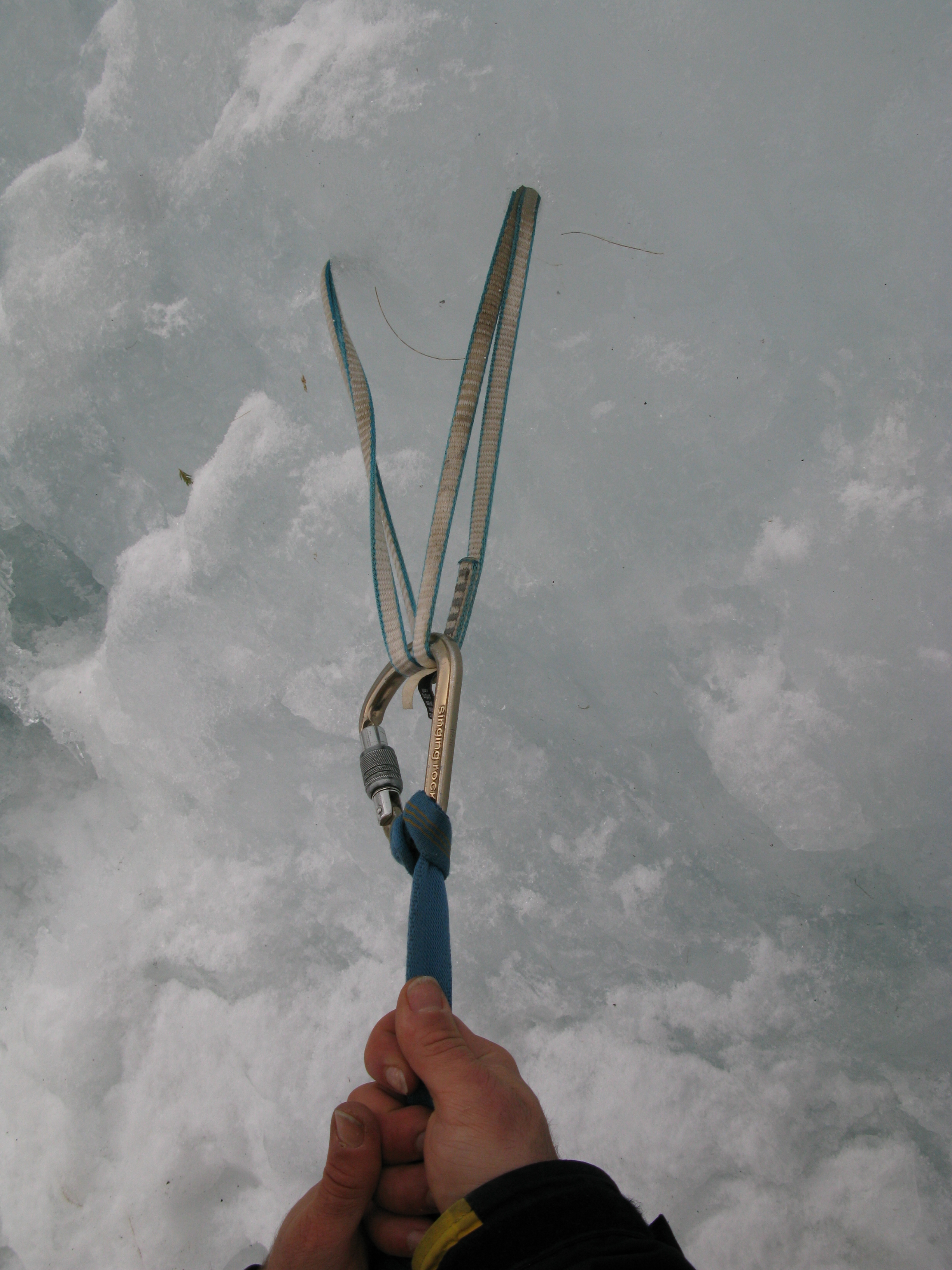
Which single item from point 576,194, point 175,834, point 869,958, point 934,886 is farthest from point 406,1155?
point 576,194

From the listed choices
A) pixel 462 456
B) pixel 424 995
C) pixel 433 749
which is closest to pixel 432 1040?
pixel 424 995

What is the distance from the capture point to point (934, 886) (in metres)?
1.41

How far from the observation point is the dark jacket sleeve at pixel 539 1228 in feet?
2.08

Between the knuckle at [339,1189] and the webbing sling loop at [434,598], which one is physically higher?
the webbing sling loop at [434,598]

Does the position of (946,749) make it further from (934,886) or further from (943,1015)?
(943,1015)

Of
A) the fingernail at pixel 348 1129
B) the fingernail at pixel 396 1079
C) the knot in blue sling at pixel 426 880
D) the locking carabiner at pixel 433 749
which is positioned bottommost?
the fingernail at pixel 348 1129

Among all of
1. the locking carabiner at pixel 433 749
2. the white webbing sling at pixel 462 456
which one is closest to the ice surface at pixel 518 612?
the white webbing sling at pixel 462 456

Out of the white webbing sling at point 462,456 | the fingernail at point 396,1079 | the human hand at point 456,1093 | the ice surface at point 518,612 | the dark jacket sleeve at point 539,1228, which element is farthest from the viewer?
the ice surface at point 518,612

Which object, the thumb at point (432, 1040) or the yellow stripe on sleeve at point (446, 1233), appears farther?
the thumb at point (432, 1040)

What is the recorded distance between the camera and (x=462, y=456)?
1.24 m

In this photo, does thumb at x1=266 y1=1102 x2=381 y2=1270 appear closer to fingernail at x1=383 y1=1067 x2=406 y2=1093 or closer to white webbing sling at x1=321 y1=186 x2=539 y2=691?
fingernail at x1=383 y1=1067 x2=406 y2=1093

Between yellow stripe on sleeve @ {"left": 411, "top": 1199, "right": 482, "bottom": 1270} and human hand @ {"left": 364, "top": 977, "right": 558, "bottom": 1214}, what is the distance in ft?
0.13

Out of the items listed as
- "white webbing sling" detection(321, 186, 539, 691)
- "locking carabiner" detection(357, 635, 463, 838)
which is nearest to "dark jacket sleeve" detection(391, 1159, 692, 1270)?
"locking carabiner" detection(357, 635, 463, 838)

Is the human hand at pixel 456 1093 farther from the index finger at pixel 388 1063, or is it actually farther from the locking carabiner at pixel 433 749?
the locking carabiner at pixel 433 749
